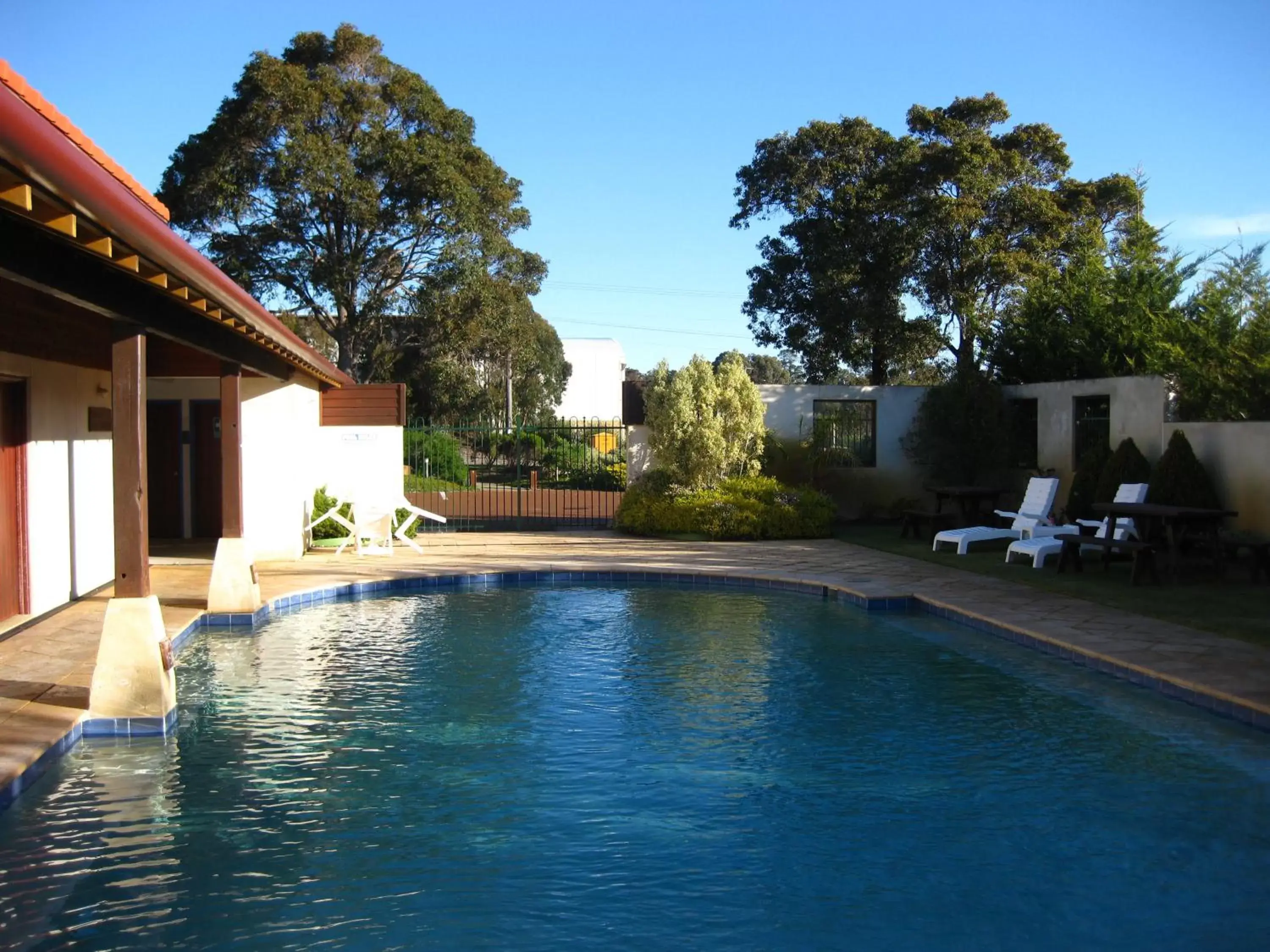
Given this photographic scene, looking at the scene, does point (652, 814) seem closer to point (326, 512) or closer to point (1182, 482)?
point (1182, 482)

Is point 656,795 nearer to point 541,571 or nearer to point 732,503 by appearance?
point 541,571

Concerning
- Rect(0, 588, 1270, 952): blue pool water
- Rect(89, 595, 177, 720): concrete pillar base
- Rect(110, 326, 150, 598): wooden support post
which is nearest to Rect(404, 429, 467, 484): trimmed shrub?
Rect(0, 588, 1270, 952): blue pool water

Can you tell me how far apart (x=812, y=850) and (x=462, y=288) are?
23302 millimetres

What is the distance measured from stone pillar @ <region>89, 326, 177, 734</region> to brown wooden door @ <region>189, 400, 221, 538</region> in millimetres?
10351

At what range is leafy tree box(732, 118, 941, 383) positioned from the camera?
74.8ft

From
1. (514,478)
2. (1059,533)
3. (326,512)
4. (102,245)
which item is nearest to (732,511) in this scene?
(1059,533)

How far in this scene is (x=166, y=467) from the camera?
16.2 metres

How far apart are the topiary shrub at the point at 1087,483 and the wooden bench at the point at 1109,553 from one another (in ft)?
8.29

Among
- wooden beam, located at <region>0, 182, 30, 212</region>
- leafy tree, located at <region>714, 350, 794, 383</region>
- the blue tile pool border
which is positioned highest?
leafy tree, located at <region>714, 350, 794, 383</region>

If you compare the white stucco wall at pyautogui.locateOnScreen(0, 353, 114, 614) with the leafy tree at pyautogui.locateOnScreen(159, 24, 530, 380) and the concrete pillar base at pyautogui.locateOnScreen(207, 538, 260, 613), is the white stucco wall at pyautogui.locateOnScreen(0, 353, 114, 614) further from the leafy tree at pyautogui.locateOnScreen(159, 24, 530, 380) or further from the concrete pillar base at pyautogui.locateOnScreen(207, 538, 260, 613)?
the leafy tree at pyautogui.locateOnScreen(159, 24, 530, 380)

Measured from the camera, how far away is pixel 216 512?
1634 cm

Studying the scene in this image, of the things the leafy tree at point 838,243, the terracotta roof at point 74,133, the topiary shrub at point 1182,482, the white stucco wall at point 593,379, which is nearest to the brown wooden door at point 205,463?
the terracotta roof at point 74,133

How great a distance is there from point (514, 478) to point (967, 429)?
55.6 ft

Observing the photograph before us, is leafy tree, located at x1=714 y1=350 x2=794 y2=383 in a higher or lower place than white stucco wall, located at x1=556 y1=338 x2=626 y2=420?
higher
